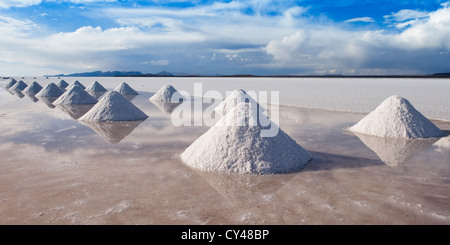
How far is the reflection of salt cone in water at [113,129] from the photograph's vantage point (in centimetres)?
731

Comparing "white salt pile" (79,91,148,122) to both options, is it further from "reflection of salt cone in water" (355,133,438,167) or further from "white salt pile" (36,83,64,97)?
"white salt pile" (36,83,64,97)

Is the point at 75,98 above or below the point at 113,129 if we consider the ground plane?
above

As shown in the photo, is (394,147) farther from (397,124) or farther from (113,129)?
(113,129)

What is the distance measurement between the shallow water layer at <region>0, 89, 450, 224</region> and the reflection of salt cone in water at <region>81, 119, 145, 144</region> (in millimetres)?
420

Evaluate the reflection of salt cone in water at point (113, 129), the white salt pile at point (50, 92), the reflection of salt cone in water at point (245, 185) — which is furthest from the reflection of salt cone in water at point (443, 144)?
the white salt pile at point (50, 92)

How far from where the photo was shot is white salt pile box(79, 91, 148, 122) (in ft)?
32.3

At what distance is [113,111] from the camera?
10.0 m

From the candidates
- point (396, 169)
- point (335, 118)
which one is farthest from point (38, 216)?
point (335, 118)

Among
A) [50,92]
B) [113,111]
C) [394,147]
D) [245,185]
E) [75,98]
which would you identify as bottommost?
[245,185]

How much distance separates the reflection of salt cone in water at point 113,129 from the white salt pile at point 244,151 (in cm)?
279

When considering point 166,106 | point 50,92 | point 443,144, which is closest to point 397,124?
point 443,144

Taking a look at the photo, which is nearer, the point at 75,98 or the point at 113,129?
the point at 113,129

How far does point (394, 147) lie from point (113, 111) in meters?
8.44

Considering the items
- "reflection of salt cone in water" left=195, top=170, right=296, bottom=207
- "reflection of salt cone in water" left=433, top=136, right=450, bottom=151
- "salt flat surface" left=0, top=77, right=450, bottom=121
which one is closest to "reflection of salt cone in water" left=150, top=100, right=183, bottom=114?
"salt flat surface" left=0, top=77, right=450, bottom=121
